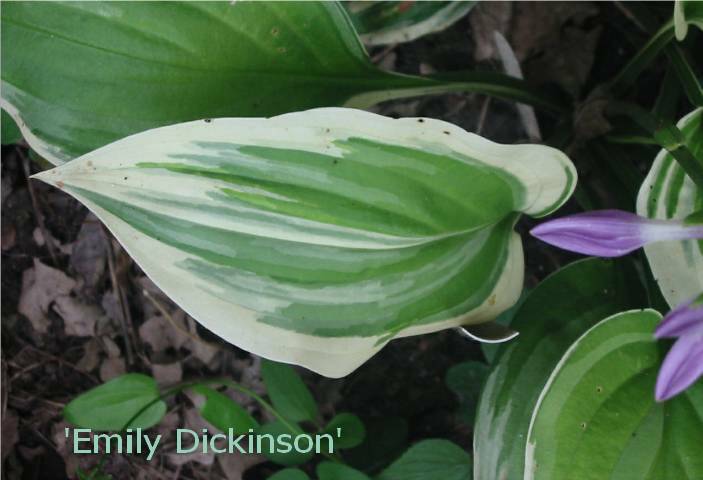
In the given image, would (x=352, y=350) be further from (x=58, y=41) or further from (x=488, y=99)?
(x=488, y=99)

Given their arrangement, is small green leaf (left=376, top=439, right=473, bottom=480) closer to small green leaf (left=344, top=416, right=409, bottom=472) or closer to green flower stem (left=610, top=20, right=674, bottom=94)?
small green leaf (left=344, top=416, right=409, bottom=472)

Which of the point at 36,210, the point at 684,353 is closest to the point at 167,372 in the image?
the point at 36,210

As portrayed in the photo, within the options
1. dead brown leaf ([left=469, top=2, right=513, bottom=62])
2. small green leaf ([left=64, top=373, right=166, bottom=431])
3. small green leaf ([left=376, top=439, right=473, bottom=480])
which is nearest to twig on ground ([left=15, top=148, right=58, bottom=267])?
small green leaf ([left=64, top=373, right=166, bottom=431])

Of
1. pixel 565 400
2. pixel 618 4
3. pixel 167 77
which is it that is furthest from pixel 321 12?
pixel 618 4

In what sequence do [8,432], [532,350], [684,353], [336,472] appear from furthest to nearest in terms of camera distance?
[8,432], [336,472], [532,350], [684,353]

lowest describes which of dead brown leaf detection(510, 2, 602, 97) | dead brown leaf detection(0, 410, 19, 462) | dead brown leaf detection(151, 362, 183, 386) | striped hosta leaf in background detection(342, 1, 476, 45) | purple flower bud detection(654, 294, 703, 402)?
purple flower bud detection(654, 294, 703, 402)

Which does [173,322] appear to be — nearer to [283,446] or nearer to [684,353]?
[283,446]

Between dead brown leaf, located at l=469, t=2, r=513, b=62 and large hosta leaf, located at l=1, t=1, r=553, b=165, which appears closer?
large hosta leaf, located at l=1, t=1, r=553, b=165
